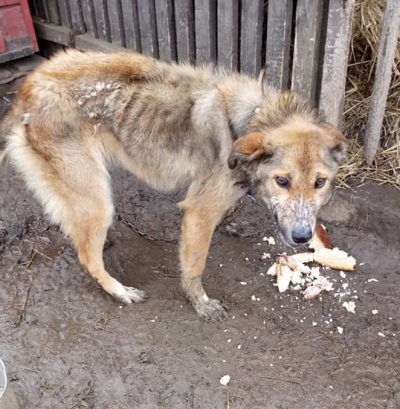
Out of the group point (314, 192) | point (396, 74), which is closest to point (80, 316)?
point (314, 192)

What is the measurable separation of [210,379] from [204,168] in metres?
1.34

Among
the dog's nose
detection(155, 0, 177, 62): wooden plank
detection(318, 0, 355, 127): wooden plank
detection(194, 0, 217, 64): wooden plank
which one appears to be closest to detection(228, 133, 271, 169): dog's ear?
the dog's nose

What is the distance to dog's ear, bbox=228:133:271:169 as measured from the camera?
2.80 metres

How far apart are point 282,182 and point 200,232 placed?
0.72m

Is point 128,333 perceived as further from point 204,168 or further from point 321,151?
point 321,151

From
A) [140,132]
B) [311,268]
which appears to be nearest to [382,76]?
[311,268]

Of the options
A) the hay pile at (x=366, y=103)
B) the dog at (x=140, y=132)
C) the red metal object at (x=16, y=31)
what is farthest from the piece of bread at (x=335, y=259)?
the red metal object at (x=16, y=31)

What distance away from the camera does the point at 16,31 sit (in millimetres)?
5809

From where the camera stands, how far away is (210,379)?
312 cm

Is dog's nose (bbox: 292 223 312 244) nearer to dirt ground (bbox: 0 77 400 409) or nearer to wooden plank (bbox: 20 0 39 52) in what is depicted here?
dirt ground (bbox: 0 77 400 409)

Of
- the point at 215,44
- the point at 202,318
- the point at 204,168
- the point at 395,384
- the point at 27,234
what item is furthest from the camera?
the point at 215,44

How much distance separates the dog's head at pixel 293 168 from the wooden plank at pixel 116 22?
305 cm

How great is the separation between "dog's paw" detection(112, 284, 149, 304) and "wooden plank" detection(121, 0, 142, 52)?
275cm

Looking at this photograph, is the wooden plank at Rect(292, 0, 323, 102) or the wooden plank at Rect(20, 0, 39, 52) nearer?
the wooden plank at Rect(292, 0, 323, 102)
